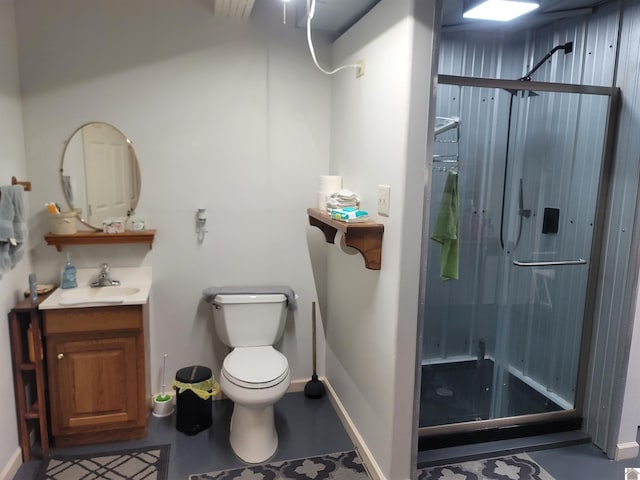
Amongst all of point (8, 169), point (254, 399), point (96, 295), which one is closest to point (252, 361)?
point (254, 399)

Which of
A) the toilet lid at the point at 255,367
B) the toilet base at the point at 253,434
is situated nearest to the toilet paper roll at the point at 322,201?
the toilet lid at the point at 255,367

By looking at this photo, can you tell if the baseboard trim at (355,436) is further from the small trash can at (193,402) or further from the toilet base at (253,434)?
the small trash can at (193,402)

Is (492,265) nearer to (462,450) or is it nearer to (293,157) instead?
(462,450)

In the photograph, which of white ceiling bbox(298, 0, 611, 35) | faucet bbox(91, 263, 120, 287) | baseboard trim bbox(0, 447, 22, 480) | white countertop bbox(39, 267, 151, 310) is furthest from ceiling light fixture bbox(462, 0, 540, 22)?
baseboard trim bbox(0, 447, 22, 480)

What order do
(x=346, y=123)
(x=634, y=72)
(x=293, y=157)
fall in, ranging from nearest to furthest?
1. (x=634, y=72)
2. (x=346, y=123)
3. (x=293, y=157)

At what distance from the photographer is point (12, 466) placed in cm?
220

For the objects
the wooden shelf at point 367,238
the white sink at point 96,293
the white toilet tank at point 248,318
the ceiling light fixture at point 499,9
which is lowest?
the white toilet tank at point 248,318

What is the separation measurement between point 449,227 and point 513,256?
75 centimetres

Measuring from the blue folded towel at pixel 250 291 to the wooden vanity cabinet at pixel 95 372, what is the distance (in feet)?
1.42

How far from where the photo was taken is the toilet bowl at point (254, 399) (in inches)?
91.1

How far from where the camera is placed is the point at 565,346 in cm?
276

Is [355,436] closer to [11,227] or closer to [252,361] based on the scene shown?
[252,361]

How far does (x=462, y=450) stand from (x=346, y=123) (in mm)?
1904

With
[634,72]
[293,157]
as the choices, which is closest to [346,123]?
[293,157]
